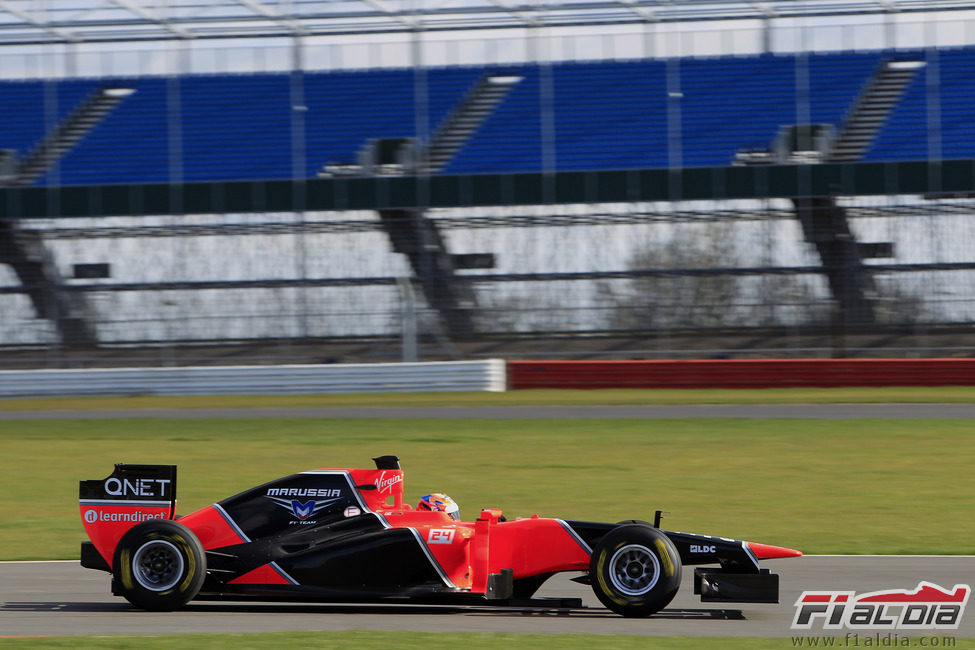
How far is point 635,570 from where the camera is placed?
21.0 ft

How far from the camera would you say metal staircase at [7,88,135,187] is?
2902 centimetres

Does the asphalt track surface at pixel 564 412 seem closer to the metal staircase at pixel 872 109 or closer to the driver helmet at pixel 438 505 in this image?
the metal staircase at pixel 872 109

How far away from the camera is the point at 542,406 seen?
20.1 metres

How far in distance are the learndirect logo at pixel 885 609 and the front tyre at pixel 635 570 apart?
0.66 meters

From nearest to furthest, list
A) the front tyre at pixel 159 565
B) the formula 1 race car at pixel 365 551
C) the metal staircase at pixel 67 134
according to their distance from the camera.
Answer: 1. the formula 1 race car at pixel 365 551
2. the front tyre at pixel 159 565
3. the metal staircase at pixel 67 134

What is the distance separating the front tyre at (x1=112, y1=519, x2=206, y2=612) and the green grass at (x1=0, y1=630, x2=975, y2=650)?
63 cm

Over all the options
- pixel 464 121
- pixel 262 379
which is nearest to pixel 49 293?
pixel 262 379

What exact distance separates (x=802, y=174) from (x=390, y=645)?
20227mm

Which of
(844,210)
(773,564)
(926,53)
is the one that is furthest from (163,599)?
(926,53)

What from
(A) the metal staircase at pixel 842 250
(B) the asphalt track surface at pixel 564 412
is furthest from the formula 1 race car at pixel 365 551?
(A) the metal staircase at pixel 842 250

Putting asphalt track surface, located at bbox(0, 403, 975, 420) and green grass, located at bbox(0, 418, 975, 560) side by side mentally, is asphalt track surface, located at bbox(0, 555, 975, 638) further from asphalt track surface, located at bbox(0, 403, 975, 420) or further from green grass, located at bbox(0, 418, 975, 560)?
asphalt track surface, located at bbox(0, 403, 975, 420)

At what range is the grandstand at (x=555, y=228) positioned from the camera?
23.3m

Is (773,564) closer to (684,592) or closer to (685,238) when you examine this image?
(684,592)

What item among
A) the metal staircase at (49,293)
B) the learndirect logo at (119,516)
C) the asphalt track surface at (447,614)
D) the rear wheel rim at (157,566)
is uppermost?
the metal staircase at (49,293)
